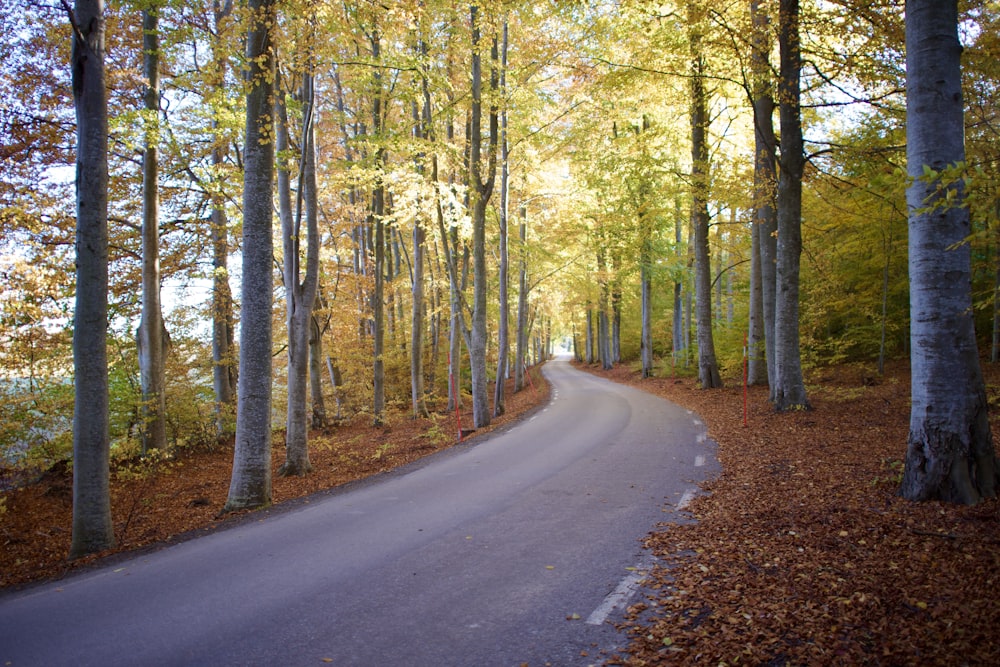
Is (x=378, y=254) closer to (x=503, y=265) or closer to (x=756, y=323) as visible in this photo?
(x=503, y=265)

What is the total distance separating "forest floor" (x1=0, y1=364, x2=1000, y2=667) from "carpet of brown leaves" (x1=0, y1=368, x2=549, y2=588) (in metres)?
0.06

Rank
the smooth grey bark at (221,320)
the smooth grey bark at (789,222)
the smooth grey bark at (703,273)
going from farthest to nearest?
the smooth grey bark at (703,273) < the smooth grey bark at (221,320) < the smooth grey bark at (789,222)

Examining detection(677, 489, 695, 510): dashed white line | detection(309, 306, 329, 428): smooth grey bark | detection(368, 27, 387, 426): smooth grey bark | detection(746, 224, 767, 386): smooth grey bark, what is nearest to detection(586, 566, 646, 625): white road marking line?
detection(677, 489, 695, 510): dashed white line

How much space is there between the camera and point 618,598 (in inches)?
158

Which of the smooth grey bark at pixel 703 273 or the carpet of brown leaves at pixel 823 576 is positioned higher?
the smooth grey bark at pixel 703 273

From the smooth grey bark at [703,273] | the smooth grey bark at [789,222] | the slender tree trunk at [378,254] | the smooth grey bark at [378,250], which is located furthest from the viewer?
the smooth grey bark at [703,273]

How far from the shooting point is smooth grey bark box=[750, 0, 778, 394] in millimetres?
11023

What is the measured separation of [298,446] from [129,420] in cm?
424

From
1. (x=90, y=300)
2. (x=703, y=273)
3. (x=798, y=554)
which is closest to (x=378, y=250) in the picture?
(x=90, y=300)

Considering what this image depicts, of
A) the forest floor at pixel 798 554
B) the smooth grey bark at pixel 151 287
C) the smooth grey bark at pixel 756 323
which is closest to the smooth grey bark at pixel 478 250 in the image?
the forest floor at pixel 798 554

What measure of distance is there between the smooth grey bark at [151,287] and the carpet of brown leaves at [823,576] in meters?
11.9

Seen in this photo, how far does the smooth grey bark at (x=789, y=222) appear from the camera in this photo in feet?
37.2

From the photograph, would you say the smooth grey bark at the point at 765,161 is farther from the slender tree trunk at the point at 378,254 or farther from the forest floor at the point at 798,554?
the slender tree trunk at the point at 378,254

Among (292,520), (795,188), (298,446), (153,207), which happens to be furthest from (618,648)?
(153,207)
